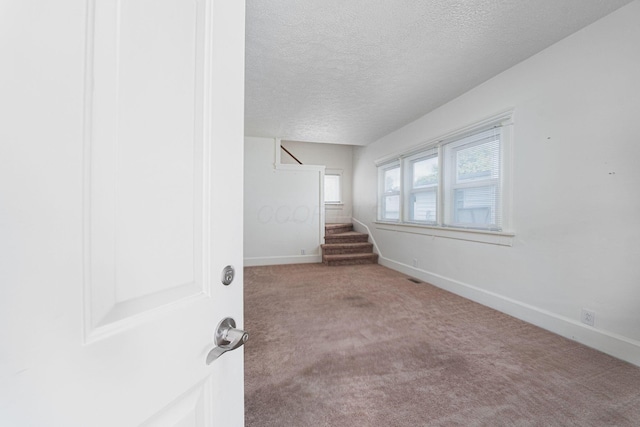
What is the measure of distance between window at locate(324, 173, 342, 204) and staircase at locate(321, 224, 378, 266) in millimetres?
967

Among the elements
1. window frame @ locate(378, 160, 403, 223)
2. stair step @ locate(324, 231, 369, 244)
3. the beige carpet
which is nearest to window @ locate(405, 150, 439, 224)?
window frame @ locate(378, 160, 403, 223)

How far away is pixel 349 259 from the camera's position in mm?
4969

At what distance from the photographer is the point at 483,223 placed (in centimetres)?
294

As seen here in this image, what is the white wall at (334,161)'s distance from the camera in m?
6.31

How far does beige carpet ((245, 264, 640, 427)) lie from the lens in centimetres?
133

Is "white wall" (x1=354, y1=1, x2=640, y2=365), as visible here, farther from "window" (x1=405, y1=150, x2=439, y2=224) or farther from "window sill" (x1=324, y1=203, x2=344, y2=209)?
"window sill" (x1=324, y1=203, x2=344, y2=209)

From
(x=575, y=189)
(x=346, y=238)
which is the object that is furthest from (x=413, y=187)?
(x=575, y=189)
